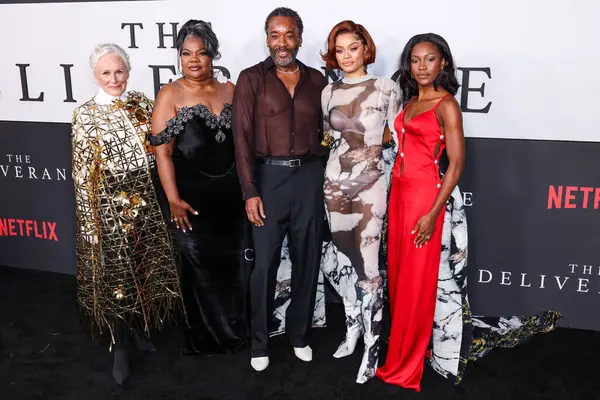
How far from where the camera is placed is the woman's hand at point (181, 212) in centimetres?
295

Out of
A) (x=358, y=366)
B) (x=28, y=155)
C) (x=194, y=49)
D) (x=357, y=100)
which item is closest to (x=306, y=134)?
(x=357, y=100)

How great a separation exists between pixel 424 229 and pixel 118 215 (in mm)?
1465

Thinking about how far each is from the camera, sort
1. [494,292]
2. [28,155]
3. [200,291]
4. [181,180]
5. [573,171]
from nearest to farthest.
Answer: [181,180] < [200,291] < [573,171] < [494,292] < [28,155]

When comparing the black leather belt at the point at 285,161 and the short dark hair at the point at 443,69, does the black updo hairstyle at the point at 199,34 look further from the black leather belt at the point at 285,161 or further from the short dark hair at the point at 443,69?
the short dark hair at the point at 443,69

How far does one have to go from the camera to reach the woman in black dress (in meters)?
2.81

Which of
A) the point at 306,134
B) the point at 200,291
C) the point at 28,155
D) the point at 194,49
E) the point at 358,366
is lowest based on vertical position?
the point at 358,366

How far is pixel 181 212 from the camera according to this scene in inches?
117

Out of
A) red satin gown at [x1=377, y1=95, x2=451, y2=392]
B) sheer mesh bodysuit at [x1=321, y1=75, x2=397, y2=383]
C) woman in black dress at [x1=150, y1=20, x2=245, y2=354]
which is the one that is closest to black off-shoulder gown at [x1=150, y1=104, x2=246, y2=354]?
woman in black dress at [x1=150, y1=20, x2=245, y2=354]

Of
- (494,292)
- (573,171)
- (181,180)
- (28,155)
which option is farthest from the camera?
(28,155)

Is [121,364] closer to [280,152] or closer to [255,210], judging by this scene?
[255,210]

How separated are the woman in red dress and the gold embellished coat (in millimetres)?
1202

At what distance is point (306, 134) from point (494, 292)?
Result: 5.54 feet

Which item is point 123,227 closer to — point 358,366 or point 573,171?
point 358,366

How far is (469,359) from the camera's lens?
3.13 meters
